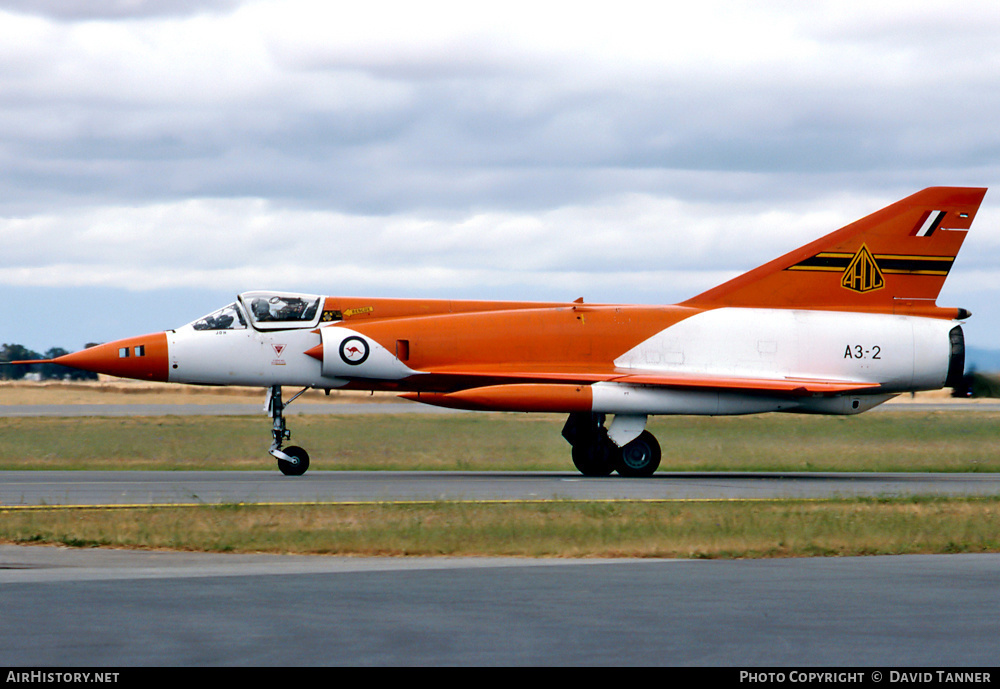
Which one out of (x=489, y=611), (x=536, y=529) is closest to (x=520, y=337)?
(x=536, y=529)

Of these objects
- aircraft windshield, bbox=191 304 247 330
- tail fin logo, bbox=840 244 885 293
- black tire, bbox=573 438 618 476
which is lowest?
black tire, bbox=573 438 618 476

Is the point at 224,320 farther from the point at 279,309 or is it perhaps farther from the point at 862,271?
the point at 862,271

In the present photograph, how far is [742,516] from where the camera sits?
1507cm

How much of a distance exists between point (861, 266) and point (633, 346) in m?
5.13

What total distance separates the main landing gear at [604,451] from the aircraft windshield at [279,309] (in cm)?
566

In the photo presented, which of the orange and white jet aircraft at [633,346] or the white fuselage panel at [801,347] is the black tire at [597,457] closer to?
the orange and white jet aircraft at [633,346]

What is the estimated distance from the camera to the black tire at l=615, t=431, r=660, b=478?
24.6 m

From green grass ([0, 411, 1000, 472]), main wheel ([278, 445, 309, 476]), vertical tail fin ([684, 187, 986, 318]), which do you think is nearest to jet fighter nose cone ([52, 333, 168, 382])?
main wheel ([278, 445, 309, 476])

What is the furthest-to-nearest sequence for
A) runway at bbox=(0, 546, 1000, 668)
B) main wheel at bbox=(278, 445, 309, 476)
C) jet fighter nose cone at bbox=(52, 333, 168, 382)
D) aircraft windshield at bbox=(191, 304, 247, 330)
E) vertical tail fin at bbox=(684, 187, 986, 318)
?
vertical tail fin at bbox=(684, 187, 986, 318) < aircraft windshield at bbox=(191, 304, 247, 330) < jet fighter nose cone at bbox=(52, 333, 168, 382) < main wheel at bbox=(278, 445, 309, 476) < runway at bbox=(0, 546, 1000, 668)

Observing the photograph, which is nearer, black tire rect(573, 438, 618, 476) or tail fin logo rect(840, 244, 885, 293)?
black tire rect(573, 438, 618, 476)

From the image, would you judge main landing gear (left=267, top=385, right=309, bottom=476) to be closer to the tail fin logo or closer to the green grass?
the green grass

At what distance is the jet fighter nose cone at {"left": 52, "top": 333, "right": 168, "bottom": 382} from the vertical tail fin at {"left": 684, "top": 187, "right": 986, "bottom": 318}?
10581mm

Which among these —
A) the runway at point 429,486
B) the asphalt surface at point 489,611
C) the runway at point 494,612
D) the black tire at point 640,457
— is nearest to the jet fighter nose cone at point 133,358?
the runway at point 429,486
